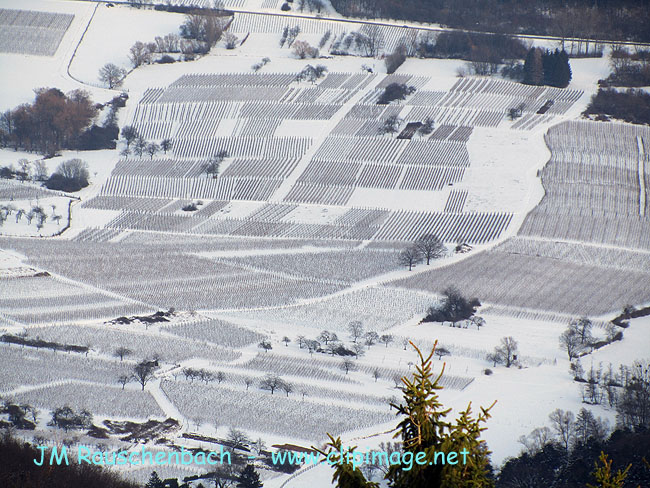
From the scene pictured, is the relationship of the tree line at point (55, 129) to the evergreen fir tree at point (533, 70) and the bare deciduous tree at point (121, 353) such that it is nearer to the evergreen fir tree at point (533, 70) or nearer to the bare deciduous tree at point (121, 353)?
the evergreen fir tree at point (533, 70)

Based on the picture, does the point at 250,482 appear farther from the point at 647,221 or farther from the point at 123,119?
the point at 123,119

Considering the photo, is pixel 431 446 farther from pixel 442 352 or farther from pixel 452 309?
pixel 452 309

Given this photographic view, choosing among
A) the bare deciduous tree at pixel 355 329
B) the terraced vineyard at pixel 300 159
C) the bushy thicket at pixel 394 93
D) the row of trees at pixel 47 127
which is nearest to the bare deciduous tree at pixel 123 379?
the bare deciduous tree at pixel 355 329

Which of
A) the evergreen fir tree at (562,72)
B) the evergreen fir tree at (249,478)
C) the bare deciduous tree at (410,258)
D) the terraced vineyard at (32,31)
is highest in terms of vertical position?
the terraced vineyard at (32,31)

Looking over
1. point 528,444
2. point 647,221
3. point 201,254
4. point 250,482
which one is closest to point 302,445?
point 250,482

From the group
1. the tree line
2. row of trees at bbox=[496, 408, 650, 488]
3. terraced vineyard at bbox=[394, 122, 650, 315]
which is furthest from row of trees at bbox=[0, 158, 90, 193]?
row of trees at bbox=[496, 408, 650, 488]

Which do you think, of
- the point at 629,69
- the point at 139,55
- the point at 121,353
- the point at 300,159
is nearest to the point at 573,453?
the point at 121,353
